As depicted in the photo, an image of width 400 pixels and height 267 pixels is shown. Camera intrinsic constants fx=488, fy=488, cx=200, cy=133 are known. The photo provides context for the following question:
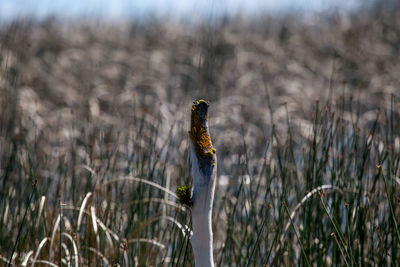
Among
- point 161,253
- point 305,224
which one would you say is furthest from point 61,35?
point 305,224

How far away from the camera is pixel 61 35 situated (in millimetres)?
9688

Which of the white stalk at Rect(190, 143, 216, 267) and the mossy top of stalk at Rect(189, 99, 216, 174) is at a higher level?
the mossy top of stalk at Rect(189, 99, 216, 174)

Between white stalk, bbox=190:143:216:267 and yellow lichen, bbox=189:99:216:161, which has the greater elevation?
yellow lichen, bbox=189:99:216:161

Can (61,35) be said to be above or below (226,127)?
above

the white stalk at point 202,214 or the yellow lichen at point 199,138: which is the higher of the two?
the yellow lichen at point 199,138

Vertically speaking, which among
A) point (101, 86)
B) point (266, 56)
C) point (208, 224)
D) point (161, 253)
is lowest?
point (161, 253)

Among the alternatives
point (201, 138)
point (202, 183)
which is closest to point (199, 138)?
point (201, 138)

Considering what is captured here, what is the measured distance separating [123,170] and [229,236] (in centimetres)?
253

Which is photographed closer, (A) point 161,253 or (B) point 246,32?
(A) point 161,253

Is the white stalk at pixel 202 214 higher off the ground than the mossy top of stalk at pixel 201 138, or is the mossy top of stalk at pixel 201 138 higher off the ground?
the mossy top of stalk at pixel 201 138

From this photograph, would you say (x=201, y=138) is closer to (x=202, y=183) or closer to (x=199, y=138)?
(x=199, y=138)

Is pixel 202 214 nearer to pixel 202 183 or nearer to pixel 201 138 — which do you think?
pixel 202 183

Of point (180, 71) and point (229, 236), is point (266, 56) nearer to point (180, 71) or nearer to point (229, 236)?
point (180, 71)

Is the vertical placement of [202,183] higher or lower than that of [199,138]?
lower
